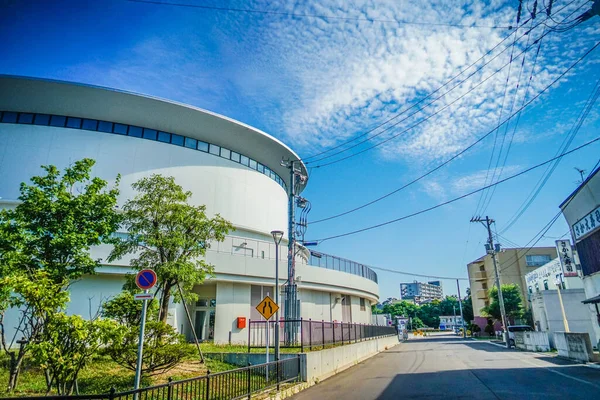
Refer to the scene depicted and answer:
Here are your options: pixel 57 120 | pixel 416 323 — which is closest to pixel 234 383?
pixel 57 120

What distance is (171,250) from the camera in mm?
14055

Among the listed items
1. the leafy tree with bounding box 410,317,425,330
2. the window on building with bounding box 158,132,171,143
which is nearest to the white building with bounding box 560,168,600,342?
the window on building with bounding box 158,132,171,143

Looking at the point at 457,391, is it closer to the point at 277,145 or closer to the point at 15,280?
the point at 15,280

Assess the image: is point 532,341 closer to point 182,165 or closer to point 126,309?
point 126,309

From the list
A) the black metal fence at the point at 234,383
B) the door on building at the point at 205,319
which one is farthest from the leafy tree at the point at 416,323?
the black metal fence at the point at 234,383

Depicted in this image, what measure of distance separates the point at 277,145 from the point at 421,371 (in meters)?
23.0

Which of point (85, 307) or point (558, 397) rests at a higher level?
point (85, 307)

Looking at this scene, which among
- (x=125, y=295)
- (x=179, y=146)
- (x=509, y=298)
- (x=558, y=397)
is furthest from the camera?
(x=509, y=298)

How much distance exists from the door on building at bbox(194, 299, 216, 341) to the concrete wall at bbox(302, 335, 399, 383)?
871 cm

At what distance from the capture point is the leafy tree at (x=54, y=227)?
35.5 ft

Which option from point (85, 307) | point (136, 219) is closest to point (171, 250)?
point (136, 219)

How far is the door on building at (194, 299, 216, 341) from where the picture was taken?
2203 centimetres

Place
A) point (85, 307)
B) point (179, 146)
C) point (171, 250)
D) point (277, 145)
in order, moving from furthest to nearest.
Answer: point (277, 145)
point (179, 146)
point (85, 307)
point (171, 250)

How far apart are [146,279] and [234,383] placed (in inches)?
134
